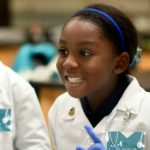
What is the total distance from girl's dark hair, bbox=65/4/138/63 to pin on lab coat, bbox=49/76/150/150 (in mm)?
133

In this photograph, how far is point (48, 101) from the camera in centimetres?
362

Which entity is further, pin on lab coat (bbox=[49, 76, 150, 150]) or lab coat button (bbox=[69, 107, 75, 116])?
lab coat button (bbox=[69, 107, 75, 116])

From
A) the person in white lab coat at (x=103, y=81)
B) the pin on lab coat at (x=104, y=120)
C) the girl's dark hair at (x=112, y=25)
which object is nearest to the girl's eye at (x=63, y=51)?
the person in white lab coat at (x=103, y=81)

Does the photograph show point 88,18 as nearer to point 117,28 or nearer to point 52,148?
point 117,28

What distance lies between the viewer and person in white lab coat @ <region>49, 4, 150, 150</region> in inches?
60.9

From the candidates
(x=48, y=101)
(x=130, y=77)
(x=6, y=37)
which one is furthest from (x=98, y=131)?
(x=6, y=37)

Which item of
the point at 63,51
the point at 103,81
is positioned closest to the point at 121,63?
the point at 103,81

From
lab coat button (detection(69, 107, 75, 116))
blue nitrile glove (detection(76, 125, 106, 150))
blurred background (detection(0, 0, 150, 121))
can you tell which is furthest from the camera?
blurred background (detection(0, 0, 150, 121))

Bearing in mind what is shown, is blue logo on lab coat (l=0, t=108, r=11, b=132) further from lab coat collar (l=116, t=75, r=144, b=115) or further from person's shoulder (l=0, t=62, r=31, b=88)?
lab coat collar (l=116, t=75, r=144, b=115)

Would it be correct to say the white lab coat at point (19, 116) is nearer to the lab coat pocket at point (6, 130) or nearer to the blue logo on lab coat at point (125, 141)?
the lab coat pocket at point (6, 130)

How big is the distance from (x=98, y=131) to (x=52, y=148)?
0.30 meters

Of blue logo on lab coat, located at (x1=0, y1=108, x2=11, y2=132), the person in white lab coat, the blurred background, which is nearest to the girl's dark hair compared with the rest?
the person in white lab coat

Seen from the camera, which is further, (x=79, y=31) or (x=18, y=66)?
(x=18, y=66)

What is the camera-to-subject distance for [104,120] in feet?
5.36
